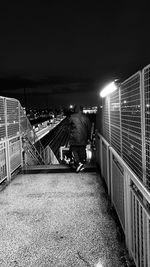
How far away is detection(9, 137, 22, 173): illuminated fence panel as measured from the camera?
24.6 ft

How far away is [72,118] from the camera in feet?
25.9

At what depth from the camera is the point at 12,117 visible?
308 inches

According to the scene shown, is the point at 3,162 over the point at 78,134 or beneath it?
beneath

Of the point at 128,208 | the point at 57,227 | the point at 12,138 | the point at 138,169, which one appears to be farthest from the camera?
the point at 12,138

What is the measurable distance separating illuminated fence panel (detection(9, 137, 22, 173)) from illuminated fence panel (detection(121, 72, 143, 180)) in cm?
433

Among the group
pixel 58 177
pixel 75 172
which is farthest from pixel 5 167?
pixel 75 172

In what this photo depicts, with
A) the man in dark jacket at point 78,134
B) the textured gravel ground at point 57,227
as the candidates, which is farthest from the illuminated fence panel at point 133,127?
the man in dark jacket at point 78,134

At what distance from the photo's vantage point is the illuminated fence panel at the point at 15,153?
748 cm

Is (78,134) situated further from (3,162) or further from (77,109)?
(3,162)

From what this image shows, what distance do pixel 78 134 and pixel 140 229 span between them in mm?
5259

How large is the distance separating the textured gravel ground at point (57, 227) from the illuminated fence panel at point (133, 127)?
3.97 feet

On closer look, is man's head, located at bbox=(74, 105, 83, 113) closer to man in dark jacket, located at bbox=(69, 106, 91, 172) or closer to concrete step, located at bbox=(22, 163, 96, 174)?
man in dark jacket, located at bbox=(69, 106, 91, 172)

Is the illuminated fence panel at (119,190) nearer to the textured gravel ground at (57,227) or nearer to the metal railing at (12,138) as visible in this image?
the textured gravel ground at (57,227)

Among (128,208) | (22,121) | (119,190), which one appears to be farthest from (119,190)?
(22,121)
